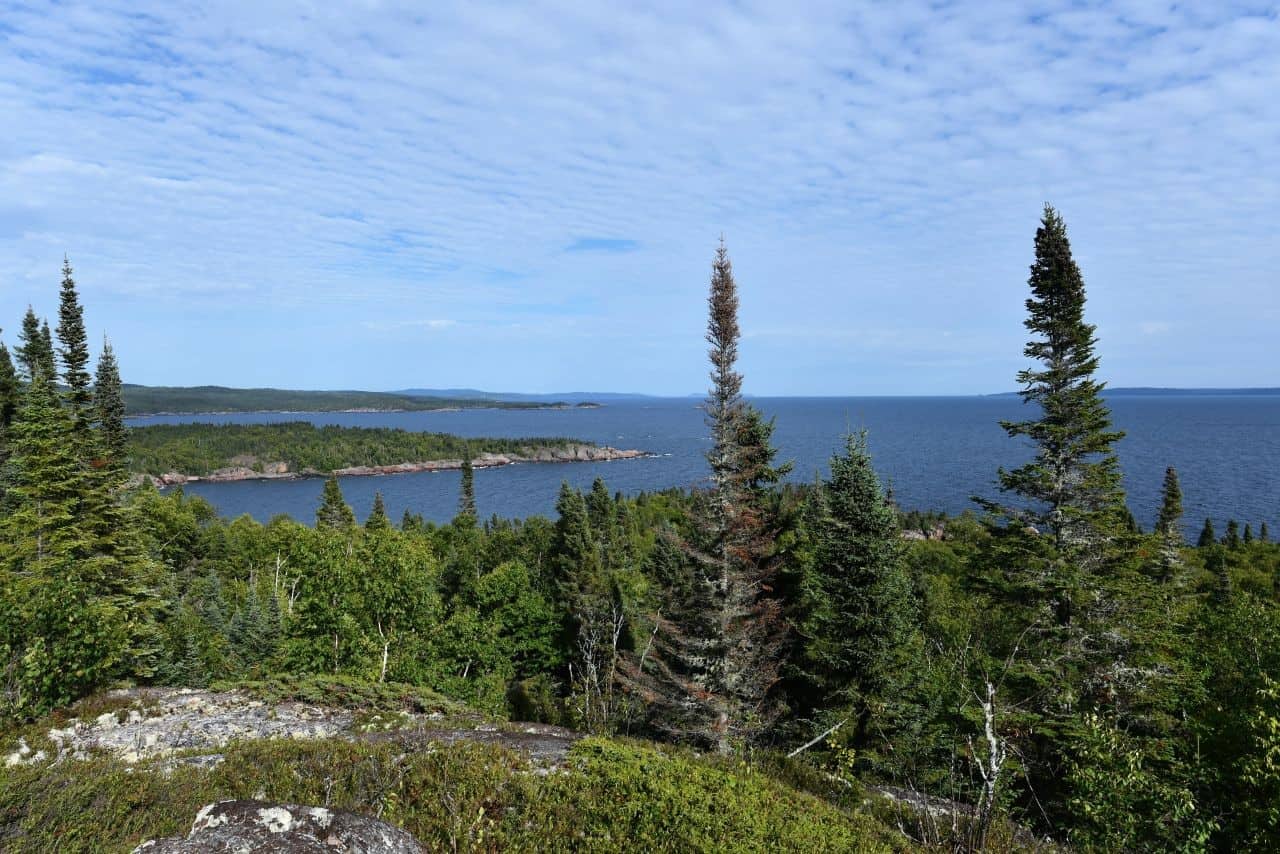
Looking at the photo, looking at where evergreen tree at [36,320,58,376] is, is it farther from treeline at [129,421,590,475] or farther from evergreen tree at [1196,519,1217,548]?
treeline at [129,421,590,475]

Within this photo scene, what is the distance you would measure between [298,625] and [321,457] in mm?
158969

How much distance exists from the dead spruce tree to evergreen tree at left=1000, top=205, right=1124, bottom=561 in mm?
7264

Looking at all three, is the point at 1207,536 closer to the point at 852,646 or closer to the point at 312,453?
the point at 852,646

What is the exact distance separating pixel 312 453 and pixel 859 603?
179m

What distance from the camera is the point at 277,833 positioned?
4758 millimetres

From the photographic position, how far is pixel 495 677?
93.7 ft

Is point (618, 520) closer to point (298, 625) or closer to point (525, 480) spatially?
point (298, 625)

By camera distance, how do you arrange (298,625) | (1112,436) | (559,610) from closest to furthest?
(1112,436) < (298,625) < (559,610)

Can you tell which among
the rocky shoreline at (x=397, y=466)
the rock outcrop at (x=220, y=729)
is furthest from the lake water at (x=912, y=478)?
the rock outcrop at (x=220, y=729)

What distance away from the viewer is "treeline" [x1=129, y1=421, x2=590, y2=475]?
158 m

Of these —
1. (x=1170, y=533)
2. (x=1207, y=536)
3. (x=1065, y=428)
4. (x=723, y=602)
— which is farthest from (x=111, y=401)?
(x=1207, y=536)

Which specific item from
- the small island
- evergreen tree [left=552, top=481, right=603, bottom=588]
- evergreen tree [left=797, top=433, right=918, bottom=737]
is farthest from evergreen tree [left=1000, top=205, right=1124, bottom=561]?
the small island

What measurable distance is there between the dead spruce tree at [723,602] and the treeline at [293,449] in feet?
453

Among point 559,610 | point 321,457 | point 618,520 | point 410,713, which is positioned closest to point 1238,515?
point 618,520
